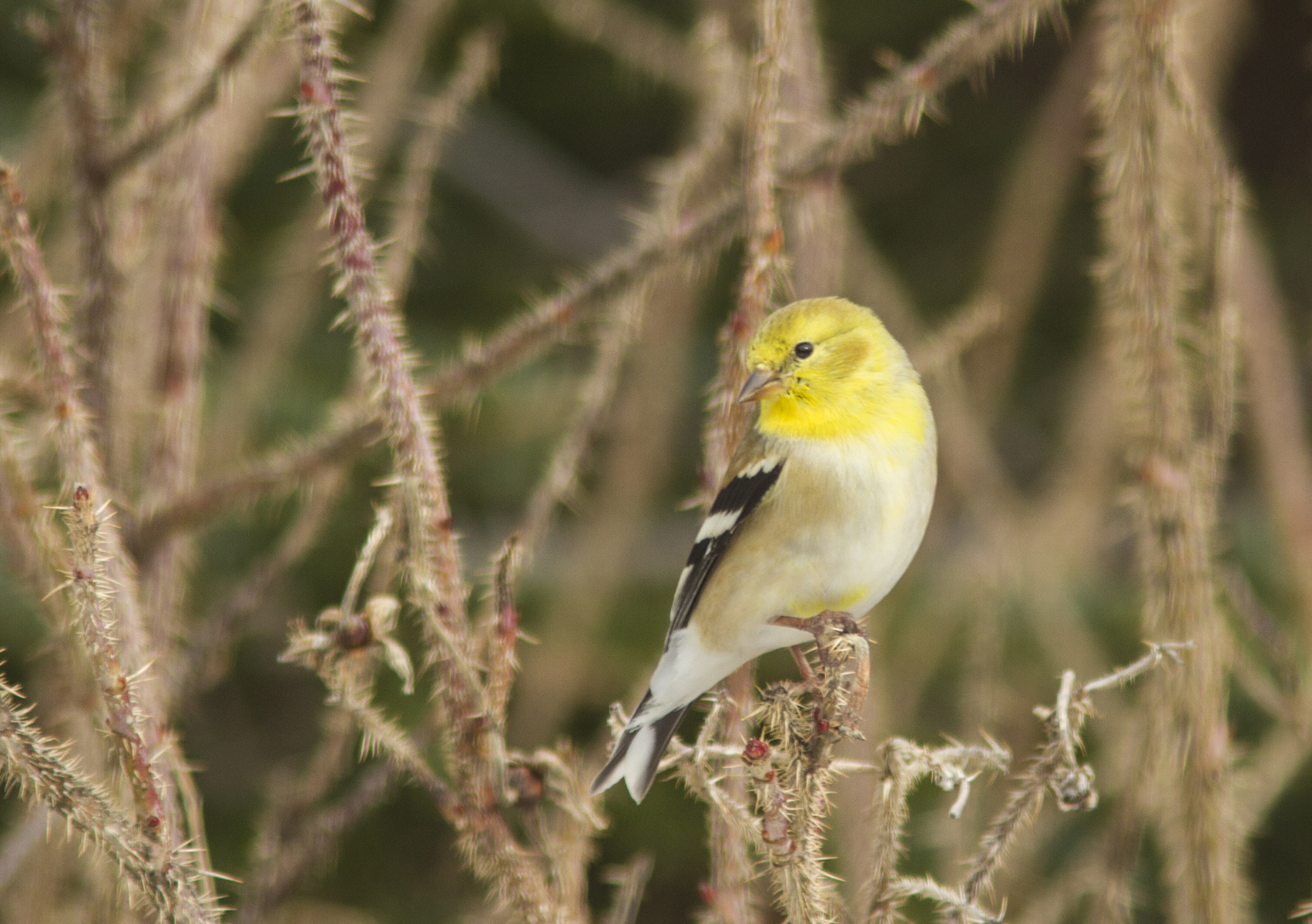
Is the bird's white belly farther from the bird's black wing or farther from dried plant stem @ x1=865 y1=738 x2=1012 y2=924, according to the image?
dried plant stem @ x1=865 y1=738 x2=1012 y2=924

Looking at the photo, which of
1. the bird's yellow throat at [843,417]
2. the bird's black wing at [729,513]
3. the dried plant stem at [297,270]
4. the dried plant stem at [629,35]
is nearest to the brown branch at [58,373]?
the bird's black wing at [729,513]

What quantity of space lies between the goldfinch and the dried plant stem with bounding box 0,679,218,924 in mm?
931

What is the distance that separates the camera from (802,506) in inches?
86.3

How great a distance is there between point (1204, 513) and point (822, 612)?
2.13 feet

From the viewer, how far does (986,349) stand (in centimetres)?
484

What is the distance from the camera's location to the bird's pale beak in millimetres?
2049

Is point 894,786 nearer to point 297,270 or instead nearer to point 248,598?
point 248,598

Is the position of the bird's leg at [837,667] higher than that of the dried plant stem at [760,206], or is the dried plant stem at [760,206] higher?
the dried plant stem at [760,206]

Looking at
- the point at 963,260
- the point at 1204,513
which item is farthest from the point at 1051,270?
the point at 1204,513

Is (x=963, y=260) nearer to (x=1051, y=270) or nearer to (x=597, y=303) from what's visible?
(x=1051, y=270)

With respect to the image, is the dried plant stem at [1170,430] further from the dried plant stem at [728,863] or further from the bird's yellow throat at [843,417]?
the dried plant stem at [728,863]

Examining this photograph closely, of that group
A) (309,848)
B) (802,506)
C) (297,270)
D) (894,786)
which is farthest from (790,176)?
(297,270)

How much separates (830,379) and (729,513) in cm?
31

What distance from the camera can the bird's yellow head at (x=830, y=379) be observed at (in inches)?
83.4
